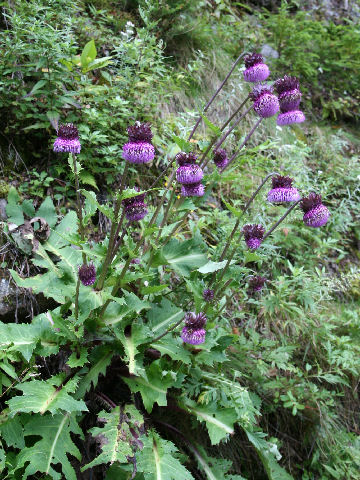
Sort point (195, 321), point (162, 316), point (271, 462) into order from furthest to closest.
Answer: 1. point (271, 462)
2. point (162, 316)
3. point (195, 321)

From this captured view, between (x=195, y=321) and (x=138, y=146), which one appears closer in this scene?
(x=138, y=146)

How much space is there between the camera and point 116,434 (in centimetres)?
190

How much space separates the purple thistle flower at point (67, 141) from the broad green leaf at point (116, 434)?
1.26 metres

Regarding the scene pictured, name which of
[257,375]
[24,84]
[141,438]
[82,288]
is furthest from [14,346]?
[24,84]

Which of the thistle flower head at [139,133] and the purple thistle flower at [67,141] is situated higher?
the thistle flower head at [139,133]

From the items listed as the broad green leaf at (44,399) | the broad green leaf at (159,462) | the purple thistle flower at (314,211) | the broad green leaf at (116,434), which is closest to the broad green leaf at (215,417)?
the broad green leaf at (159,462)

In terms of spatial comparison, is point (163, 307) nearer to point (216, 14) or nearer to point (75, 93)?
point (75, 93)

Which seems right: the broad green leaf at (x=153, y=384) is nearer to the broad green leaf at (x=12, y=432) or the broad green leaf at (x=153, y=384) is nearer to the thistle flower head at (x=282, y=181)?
the broad green leaf at (x=12, y=432)

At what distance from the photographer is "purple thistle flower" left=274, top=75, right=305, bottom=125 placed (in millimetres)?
2093

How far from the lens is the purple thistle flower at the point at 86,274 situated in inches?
78.2

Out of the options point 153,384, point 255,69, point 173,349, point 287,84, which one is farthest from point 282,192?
point 153,384

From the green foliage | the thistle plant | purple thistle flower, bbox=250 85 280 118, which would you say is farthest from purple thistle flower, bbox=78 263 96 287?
the green foliage

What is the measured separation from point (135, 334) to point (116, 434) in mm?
472

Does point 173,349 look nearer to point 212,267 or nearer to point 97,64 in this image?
point 212,267
